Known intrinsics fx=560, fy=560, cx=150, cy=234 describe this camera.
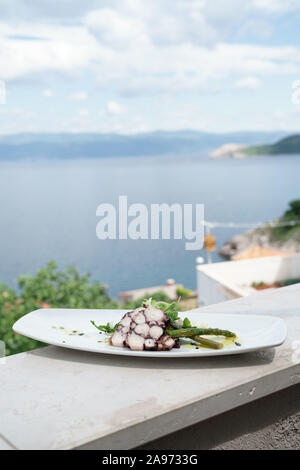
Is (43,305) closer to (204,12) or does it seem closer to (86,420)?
(86,420)

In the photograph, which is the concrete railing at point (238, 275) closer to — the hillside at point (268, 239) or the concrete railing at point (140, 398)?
the concrete railing at point (140, 398)

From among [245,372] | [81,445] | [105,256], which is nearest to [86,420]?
[81,445]

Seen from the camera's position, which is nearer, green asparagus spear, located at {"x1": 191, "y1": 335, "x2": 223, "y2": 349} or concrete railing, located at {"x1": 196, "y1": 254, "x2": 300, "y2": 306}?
green asparagus spear, located at {"x1": 191, "y1": 335, "x2": 223, "y2": 349}

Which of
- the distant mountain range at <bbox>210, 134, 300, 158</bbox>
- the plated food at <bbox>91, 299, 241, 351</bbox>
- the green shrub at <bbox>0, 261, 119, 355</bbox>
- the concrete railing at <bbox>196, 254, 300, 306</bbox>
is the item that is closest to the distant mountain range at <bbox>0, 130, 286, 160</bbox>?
the distant mountain range at <bbox>210, 134, 300, 158</bbox>

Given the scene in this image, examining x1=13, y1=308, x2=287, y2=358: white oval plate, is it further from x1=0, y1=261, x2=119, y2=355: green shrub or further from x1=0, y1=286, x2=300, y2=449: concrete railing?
x1=0, y1=261, x2=119, y2=355: green shrub

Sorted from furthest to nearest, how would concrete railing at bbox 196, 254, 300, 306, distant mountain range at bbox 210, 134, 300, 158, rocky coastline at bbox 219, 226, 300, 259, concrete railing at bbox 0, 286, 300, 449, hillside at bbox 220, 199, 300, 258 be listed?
distant mountain range at bbox 210, 134, 300, 158 → hillside at bbox 220, 199, 300, 258 → rocky coastline at bbox 219, 226, 300, 259 → concrete railing at bbox 196, 254, 300, 306 → concrete railing at bbox 0, 286, 300, 449

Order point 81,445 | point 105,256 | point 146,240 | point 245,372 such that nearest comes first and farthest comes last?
point 81,445, point 245,372, point 105,256, point 146,240
